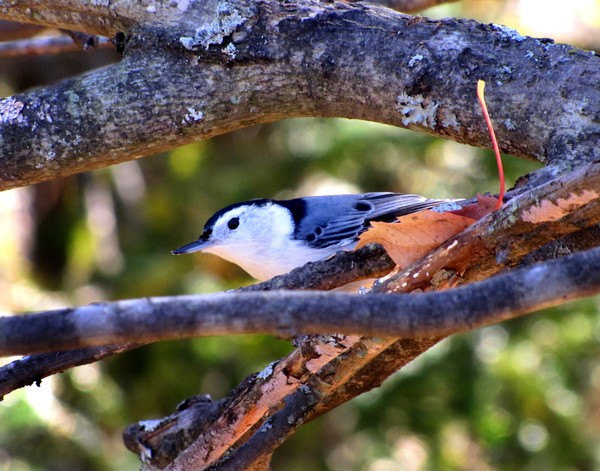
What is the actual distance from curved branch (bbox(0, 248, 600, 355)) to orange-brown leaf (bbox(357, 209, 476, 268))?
47 centimetres

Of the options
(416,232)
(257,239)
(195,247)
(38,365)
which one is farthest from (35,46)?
(416,232)

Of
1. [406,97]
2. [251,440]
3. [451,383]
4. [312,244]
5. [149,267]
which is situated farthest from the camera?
[149,267]

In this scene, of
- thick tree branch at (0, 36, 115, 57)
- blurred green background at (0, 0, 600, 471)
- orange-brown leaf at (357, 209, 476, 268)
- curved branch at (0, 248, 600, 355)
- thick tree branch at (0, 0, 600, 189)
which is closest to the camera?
curved branch at (0, 248, 600, 355)

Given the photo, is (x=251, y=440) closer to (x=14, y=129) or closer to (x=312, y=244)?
(x=14, y=129)

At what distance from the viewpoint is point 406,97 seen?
156cm

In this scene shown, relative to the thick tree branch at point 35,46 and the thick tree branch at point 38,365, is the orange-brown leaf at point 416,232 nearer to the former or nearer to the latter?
the thick tree branch at point 38,365

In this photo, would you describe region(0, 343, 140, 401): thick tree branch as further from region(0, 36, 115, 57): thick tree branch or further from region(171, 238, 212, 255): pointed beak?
region(0, 36, 115, 57): thick tree branch

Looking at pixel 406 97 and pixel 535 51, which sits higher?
pixel 535 51

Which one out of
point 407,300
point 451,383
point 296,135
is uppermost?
point 407,300

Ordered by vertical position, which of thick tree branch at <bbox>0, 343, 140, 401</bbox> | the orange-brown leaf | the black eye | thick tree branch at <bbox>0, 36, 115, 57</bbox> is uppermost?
the orange-brown leaf

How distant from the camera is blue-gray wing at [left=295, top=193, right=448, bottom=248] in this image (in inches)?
98.7

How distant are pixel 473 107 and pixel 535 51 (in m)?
0.15

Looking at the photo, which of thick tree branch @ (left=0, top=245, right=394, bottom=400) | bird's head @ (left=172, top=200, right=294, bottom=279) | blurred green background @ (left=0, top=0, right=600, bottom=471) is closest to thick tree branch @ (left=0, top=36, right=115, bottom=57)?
bird's head @ (left=172, top=200, right=294, bottom=279)

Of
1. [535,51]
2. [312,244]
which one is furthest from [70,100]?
[312,244]
